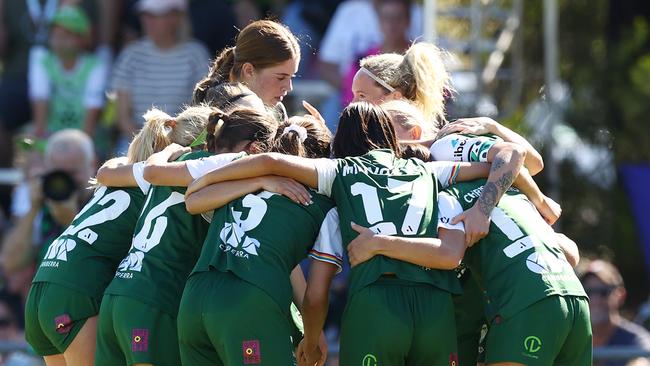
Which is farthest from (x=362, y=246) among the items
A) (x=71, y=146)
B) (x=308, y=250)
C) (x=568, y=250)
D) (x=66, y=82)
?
(x=66, y=82)

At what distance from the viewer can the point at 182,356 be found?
15.2 feet

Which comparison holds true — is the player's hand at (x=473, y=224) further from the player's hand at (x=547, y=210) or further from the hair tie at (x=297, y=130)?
the hair tie at (x=297, y=130)

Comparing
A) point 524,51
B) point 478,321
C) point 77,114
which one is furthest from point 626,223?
point 478,321

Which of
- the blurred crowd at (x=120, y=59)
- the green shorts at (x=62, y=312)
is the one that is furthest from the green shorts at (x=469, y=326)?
the blurred crowd at (x=120, y=59)

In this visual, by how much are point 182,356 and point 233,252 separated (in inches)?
17.3

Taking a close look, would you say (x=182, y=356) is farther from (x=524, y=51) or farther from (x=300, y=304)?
(x=524, y=51)

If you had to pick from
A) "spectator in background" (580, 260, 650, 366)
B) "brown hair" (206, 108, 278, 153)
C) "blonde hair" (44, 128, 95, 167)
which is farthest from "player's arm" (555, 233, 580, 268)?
"blonde hair" (44, 128, 95, 167)

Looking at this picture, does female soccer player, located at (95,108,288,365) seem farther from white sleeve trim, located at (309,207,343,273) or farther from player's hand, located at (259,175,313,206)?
white sleeve trim, located at (309,207,343,273)

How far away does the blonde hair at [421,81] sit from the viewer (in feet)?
18.7

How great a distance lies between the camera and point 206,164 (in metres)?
4.89

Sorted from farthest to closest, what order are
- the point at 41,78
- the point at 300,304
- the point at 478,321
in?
1. the point at 41,78
2. the point at 478,321
3. the point at 300,304

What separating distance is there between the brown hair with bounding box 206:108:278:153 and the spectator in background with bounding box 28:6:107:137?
4533 millimetres

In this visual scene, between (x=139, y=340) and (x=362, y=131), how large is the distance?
3.97 ft

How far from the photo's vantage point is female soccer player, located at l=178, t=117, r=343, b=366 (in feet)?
14.6
